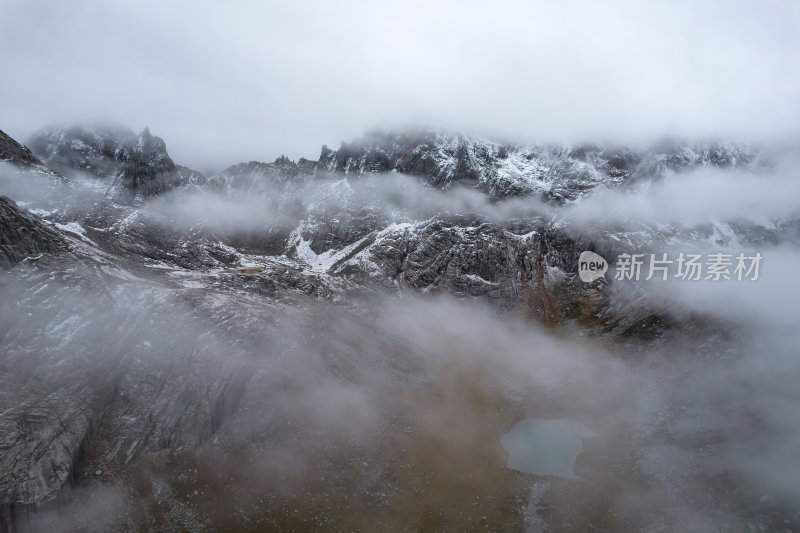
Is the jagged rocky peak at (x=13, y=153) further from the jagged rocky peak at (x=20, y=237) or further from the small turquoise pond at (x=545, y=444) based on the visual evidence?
the small turquoise pond at (x=545, y=444)

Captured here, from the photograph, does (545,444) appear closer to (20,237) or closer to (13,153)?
(20,237)

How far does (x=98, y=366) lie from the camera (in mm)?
75938

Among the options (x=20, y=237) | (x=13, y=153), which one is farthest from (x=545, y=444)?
(x=13, y=153)

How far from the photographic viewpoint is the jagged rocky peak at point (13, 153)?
140500mm

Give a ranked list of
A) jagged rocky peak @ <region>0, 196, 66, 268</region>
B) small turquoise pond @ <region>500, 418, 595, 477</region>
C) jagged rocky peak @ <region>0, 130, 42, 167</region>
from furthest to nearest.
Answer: jagged rocky peak @ <region>0, 130, 42, 167</region> < jagged rocky peak @ <region>0, 196, 66, 268</region> < small turquoise pond @ <region>500, 418, 595, 477</region>

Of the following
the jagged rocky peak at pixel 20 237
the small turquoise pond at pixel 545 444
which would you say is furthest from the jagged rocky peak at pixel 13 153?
the small turquoise pond at pixel 545 444

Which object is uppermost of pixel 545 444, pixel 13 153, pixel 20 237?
pixel 13 153

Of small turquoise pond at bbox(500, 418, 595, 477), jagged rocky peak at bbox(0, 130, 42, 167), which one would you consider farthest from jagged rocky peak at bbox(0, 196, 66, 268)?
small turquoise pond at bbox(500, 418, 595, 477)

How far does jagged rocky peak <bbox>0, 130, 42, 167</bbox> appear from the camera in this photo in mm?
140500

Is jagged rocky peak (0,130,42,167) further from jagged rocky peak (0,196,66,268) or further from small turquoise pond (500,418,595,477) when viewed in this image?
small turquoise pond (500,418,595,477)

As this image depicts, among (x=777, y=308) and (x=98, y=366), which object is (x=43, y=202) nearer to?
(x=98, y=366)

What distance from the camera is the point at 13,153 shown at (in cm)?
14462

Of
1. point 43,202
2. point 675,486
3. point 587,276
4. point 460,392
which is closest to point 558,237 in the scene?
point 587,276

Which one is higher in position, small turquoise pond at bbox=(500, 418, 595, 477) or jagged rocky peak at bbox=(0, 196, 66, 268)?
jagged rocky peak at bbox=(0, 196, 66, 268)
